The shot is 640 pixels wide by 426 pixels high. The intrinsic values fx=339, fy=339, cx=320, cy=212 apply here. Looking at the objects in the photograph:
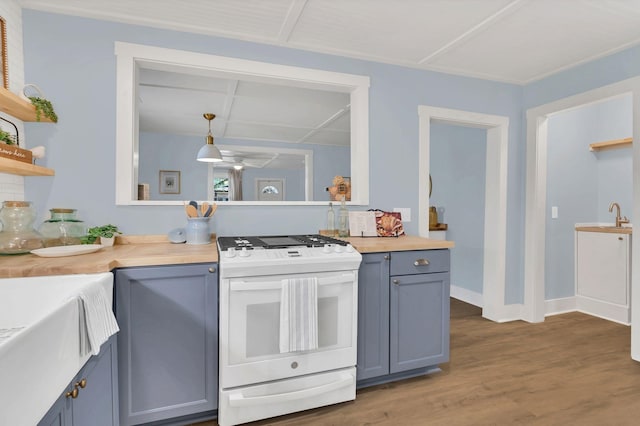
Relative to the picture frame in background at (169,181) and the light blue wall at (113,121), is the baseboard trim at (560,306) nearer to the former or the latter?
the light blue wall at (113,121)

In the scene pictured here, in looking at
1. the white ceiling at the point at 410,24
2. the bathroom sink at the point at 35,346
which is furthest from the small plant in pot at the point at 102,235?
the white ceiling at the point at 410,24

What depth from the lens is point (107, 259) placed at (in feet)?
5.27

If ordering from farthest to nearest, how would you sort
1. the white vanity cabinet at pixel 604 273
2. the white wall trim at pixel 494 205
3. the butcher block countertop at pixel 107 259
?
the white vanity cabinet at pixel 604 273 → the white wall trim at pixel 494 205 → the butcher block countertop at pixel 107 259

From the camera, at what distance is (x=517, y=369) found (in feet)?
8.02

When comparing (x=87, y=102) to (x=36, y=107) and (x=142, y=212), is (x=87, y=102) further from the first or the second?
(x=142, y=212)

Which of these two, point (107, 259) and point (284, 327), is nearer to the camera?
point (107, 259)

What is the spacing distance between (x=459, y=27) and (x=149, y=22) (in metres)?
2.09

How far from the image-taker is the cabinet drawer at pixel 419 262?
2197 mm

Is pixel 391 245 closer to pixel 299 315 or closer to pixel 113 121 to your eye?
pixel 299 315

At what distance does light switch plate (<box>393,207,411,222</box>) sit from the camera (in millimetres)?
2914

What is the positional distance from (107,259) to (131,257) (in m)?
0.10

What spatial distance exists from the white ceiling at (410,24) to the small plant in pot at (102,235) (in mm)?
1351

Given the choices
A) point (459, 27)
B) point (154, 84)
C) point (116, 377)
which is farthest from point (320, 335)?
point (154, 84)

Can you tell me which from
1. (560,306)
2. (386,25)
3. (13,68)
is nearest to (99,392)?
(13,68)
